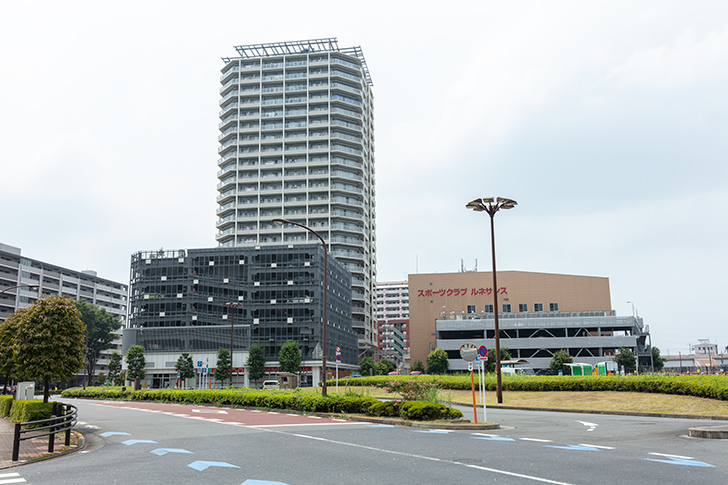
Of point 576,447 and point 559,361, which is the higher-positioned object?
point 576,447

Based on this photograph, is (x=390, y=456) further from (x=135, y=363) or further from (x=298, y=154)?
(x=298, y=154)

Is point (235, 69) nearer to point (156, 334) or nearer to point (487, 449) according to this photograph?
point (156, 334)

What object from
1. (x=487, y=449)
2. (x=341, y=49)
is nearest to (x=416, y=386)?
(x=487, y=449)

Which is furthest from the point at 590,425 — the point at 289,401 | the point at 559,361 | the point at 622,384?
the point at 559,361

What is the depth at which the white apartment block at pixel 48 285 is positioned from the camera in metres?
112

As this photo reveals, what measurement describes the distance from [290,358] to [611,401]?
205 feet

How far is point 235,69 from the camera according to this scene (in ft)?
412

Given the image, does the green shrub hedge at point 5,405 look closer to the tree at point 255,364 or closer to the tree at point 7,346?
the tree at point 7,346

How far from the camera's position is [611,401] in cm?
2975

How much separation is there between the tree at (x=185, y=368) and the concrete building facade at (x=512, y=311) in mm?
43070

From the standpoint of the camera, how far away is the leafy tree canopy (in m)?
82.2

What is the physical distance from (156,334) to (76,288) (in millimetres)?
51894

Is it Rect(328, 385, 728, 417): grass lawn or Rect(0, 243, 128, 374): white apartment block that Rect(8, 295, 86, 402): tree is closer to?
Rect(328, 385, 728, 417): grass lawn

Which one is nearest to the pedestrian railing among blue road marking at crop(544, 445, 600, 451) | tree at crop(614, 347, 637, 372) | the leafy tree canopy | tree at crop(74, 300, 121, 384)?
blue road marking at crop(544, 445, 600, 451)
